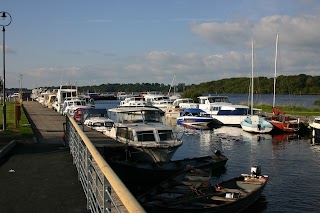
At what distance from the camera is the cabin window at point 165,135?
22.2m

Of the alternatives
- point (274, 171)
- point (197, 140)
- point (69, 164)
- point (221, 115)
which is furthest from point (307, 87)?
point (69, 164)

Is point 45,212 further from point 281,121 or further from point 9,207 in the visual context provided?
point 281,121

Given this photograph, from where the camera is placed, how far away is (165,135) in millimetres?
22469

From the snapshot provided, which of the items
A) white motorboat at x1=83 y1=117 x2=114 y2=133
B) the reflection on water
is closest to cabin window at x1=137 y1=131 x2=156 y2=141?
the reflection on water

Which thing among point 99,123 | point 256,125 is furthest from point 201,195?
point 256,125

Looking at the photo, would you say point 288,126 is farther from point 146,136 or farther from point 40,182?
point 40,182

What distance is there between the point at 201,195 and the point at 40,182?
683cm

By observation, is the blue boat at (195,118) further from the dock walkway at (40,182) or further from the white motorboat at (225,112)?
the dock walkway at (40,182)

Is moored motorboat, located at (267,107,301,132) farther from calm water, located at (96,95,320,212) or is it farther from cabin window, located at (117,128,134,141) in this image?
cabin window, located at (117,128,134,141)

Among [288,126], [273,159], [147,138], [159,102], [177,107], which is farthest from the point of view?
[159,102]

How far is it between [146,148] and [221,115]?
35.1 m

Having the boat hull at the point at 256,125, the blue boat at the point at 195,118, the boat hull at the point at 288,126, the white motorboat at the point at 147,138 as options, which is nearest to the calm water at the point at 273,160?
the boat hull at the point at 256,125

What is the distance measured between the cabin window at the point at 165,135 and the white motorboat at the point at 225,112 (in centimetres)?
3129

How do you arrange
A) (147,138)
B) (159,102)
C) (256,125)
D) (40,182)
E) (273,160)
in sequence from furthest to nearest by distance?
(159,102) < (256,125) < (273,160) < (147,138) < (40,182)
